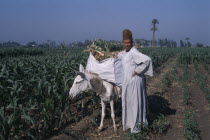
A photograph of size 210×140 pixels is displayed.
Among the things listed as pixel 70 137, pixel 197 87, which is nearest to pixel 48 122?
pixel 70 137

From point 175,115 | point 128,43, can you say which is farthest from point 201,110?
point 128,43

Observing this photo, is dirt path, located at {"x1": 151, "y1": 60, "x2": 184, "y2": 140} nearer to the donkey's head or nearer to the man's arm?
the man's arm

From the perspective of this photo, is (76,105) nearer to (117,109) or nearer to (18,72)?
(117,109)

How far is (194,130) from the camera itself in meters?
4.93

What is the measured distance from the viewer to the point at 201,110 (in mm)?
7219

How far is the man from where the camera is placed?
15.5ft

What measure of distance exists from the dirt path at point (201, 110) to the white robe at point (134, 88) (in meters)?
1.50

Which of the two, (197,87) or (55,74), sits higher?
(55,74)

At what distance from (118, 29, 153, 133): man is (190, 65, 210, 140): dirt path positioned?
4.91ft

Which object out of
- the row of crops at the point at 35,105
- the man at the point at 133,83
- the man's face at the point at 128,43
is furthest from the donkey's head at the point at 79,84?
the man's face at the point at 128,43

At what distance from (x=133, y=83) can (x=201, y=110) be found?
3491 mm

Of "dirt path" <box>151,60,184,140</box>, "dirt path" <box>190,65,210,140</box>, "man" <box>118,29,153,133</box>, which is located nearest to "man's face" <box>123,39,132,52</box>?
"man" <box>118,29,153,133</box>

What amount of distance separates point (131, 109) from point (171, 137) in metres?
1.13

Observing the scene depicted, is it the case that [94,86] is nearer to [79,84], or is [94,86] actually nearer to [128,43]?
[79,84]
